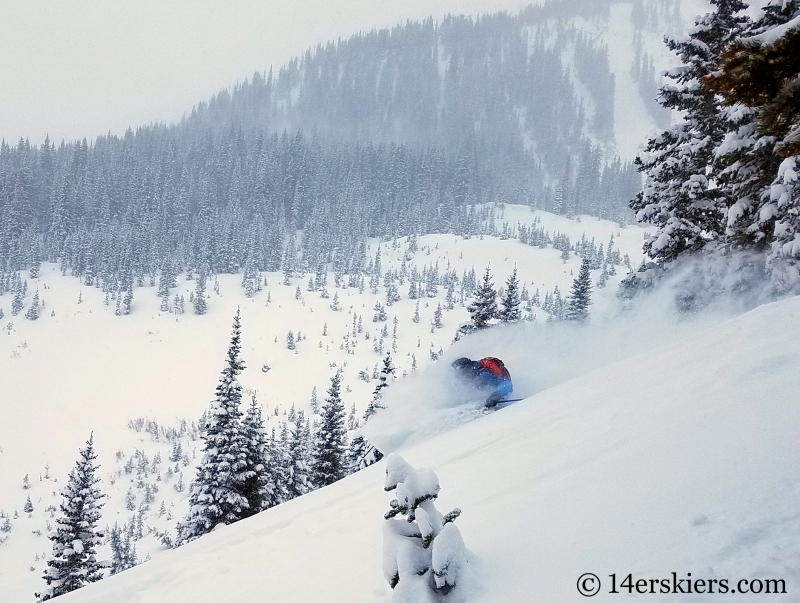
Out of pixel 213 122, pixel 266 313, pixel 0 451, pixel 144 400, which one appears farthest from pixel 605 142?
pixel 0 451

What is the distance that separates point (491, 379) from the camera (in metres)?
10.1

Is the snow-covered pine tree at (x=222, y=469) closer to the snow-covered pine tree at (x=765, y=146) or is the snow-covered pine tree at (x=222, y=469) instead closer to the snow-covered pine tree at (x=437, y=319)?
the snow-covered pine tree at (x=765, y=146)

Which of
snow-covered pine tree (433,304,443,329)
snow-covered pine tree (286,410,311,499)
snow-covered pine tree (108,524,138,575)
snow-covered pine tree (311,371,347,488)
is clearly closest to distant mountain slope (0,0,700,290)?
snow-covered pine tree (433,304,443,329)

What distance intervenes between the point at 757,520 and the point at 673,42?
545 inches

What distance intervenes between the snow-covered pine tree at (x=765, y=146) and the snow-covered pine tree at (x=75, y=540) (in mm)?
16306

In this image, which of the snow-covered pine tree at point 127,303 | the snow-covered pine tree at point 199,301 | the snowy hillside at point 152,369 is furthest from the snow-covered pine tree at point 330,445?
the snow-covered pine tree at point 127,303

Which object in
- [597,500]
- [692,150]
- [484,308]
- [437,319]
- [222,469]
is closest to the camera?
[597,500]

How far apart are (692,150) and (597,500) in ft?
37.4

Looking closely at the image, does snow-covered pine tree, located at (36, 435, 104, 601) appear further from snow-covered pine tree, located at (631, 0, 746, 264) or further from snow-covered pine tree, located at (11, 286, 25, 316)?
snow-covered pine tree, located at (11, 286, 25, 316)

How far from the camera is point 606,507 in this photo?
10.6 ft

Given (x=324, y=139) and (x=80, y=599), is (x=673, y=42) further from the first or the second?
(x=324, y=139)

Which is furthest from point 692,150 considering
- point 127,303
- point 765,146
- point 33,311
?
point 33,311

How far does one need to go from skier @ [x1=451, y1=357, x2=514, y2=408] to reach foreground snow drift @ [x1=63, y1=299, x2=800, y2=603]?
2.75m

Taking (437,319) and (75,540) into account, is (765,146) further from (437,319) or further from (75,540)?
(437,319)
